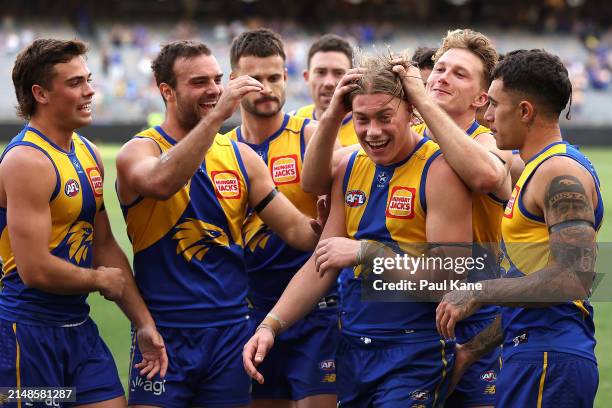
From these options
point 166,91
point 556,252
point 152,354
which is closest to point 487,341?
point 556,252

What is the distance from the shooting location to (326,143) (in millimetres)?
4648

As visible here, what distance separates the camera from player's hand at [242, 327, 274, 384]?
4.40m

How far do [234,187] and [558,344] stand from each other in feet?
6.53

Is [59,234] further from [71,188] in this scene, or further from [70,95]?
[70,95]

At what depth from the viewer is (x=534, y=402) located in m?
4.03

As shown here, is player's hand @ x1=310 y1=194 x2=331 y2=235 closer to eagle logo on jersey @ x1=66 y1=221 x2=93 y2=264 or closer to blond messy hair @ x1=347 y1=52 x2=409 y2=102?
blond messy hair @ x1=347 y1=52 x2=409 y2=102

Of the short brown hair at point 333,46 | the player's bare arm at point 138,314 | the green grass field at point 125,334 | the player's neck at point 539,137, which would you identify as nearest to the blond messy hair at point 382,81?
the player's neck at point 539,137

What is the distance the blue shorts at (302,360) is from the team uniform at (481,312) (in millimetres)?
989

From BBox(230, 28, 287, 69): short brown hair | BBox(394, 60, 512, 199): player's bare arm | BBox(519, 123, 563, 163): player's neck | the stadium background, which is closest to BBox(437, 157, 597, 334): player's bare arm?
BBox(519, 123, 563, 163): player's neck

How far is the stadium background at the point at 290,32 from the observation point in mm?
34531

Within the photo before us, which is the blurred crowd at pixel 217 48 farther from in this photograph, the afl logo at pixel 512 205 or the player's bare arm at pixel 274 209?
the afl logo at pixel 512 205

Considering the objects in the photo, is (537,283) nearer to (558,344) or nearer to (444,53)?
(558,344)

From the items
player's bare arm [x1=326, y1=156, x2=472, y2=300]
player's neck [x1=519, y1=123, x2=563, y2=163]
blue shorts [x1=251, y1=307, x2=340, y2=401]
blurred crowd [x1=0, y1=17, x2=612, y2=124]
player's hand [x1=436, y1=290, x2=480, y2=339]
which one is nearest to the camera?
player's hand [x1=436, y1=290, x2=480, y2=339]

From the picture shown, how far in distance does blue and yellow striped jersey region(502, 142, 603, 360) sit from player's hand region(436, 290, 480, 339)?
236mm
